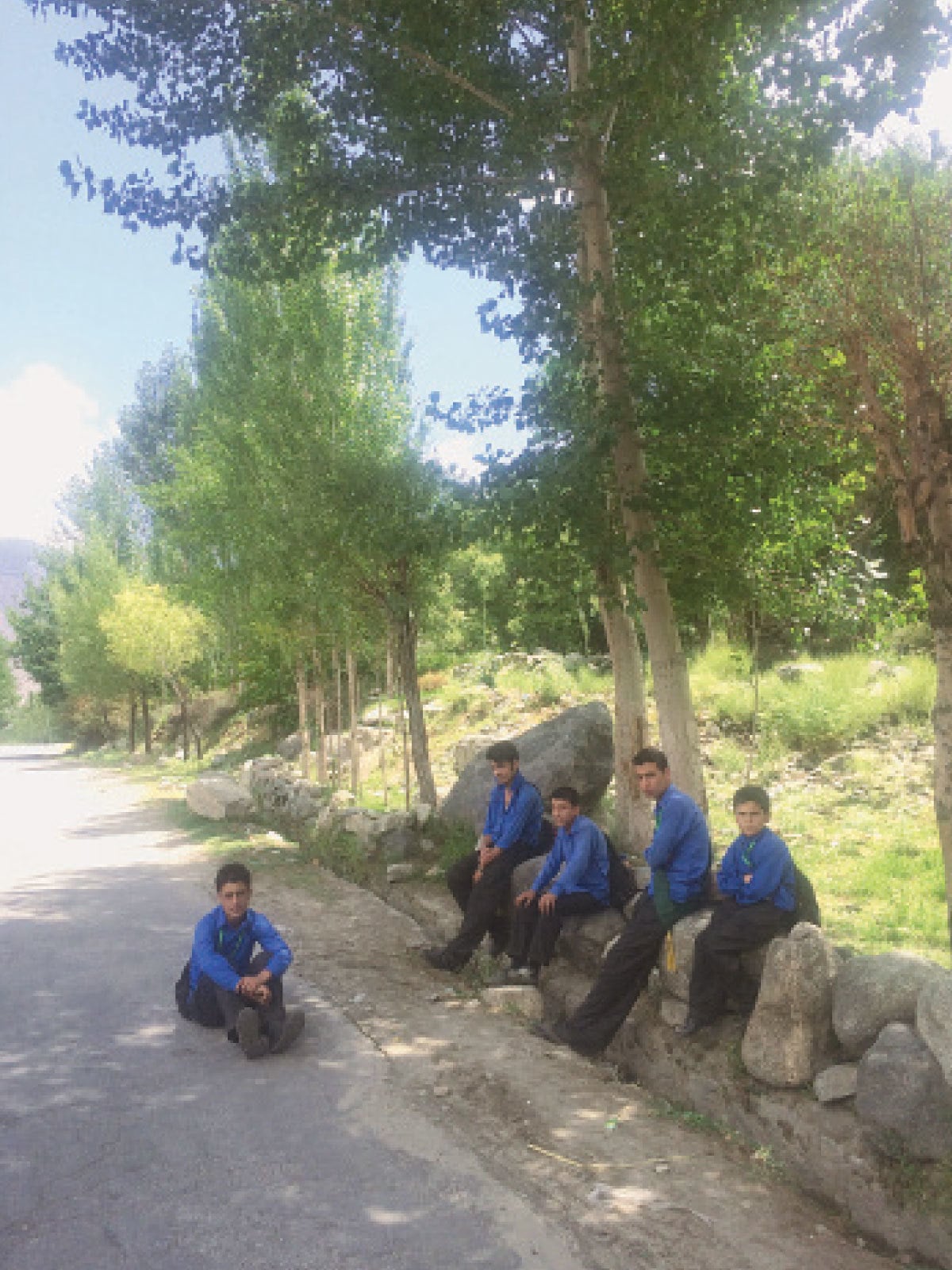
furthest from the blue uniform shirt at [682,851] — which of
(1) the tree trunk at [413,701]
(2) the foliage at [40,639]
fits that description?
(2) the foliage at [40,639]

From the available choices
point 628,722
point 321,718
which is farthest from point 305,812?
point 628,722

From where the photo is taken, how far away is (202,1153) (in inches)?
173

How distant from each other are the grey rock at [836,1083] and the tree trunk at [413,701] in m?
7.69

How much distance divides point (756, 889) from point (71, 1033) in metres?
4.19

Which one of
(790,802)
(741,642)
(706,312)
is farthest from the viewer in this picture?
(741,642)

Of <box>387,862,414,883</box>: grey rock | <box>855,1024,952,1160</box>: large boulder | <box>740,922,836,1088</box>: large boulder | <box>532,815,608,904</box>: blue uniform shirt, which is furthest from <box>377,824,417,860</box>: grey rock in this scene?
<box>855,1024,952,1160</box>: large boulder

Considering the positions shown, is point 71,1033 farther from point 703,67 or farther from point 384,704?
point 384,704

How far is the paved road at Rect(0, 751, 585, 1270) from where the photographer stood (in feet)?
12.0

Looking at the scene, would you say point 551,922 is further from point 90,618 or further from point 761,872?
point 90,618

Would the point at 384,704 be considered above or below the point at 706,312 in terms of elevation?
below

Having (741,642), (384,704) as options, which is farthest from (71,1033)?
(384,704)

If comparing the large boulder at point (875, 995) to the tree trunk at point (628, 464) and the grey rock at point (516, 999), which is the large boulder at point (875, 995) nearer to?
the grey rock at point (516, 999)

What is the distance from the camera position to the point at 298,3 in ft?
25.8

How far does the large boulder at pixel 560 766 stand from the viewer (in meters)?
10.3
